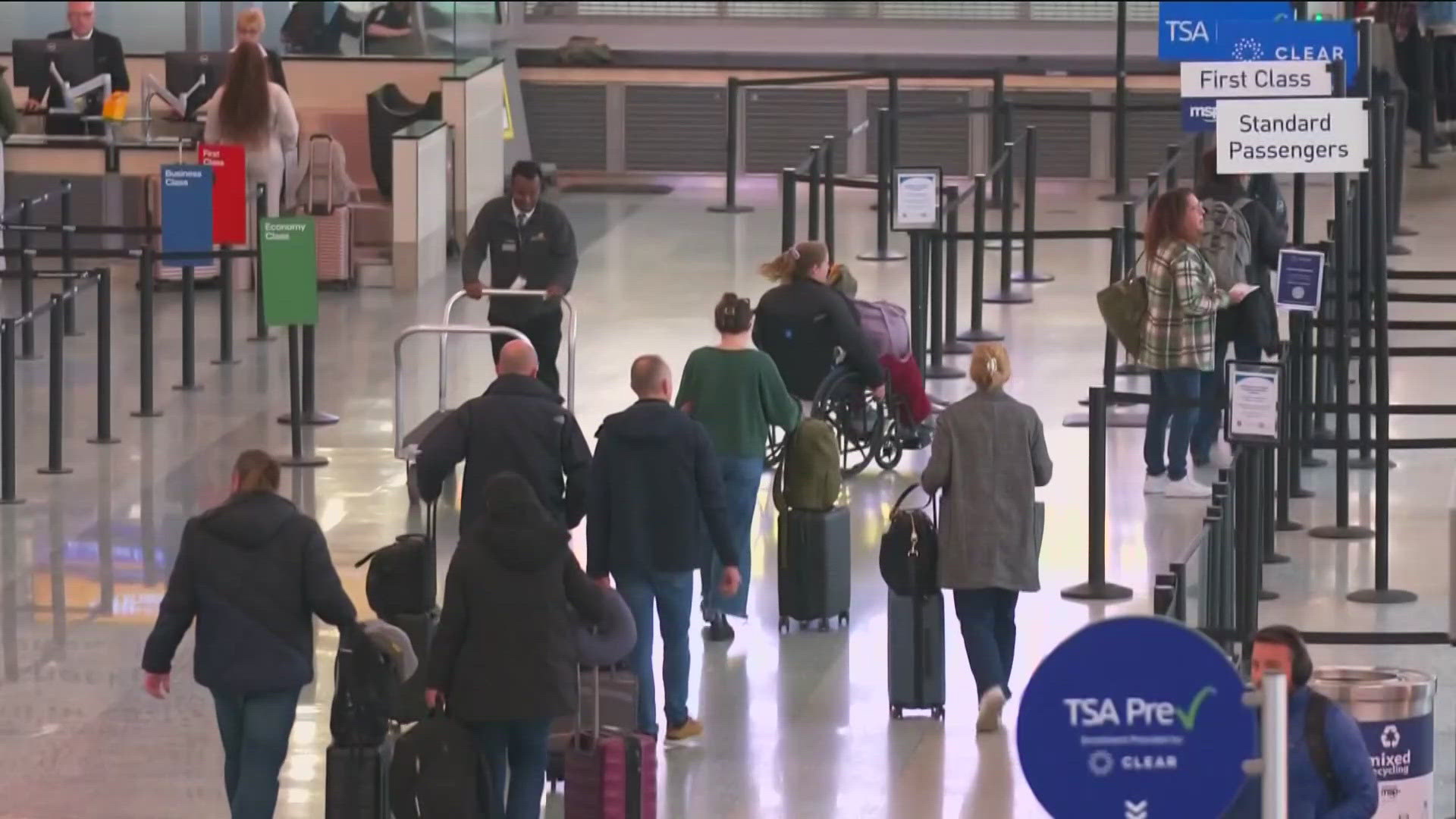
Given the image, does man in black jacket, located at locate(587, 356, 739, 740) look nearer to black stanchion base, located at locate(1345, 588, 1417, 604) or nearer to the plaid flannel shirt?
black stanchion base, located at locate(1345, 588, 1417, 604)

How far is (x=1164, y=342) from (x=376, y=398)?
16.1ft

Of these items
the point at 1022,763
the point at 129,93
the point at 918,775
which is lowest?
the point at 918,775

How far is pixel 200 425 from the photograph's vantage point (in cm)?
1454

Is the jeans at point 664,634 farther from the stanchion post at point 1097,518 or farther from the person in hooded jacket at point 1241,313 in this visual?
the person in hooded jacket at point 1241,313

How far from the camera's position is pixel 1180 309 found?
1244 centimetres

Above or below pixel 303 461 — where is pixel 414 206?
above

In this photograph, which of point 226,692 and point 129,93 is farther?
point 129,93

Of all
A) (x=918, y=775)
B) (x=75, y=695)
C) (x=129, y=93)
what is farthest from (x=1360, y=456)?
(x=129, y=93)

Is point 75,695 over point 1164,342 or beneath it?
beneath

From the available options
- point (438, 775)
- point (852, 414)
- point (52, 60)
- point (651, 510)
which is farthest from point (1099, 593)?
point (52, 60)

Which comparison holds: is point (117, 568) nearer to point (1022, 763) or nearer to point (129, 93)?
point (1022, 763)

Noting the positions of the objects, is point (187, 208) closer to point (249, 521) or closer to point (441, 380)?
point (441, 380)

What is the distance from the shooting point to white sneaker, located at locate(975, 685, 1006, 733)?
9.30 meters

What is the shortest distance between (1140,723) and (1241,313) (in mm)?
7940
